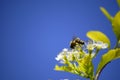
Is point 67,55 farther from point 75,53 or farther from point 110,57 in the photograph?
point 110,57

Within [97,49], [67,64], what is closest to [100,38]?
[97,49]

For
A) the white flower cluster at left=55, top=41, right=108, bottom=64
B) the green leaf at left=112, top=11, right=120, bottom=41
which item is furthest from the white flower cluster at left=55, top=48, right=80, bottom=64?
the green leaf at left=112, top=11, right=120, bottom=41

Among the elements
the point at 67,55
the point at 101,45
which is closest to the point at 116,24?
the point at 101,45

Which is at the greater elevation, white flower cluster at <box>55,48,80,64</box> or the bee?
the bee

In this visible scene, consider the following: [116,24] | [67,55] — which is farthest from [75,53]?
[116,24]

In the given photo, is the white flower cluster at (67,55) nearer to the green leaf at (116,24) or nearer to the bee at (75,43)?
the bee at (75,43)

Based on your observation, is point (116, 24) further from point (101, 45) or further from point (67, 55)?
point (67, 55)

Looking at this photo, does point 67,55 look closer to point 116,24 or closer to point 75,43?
point 75,43

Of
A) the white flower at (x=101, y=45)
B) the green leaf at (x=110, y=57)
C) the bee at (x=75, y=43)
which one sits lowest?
the green leaf at (x=110, y=57)

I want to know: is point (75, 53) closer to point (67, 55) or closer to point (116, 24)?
point (67, 55)

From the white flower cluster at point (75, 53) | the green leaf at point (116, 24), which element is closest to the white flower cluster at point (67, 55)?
the white flower cluster at point (75, 53)

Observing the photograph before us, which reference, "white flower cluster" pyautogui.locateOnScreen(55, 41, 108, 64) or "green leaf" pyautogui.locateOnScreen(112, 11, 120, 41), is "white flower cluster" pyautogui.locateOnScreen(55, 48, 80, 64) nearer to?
"white flower cluster" pyautogui.locateOnScreen(55, 41, 108, 64)
